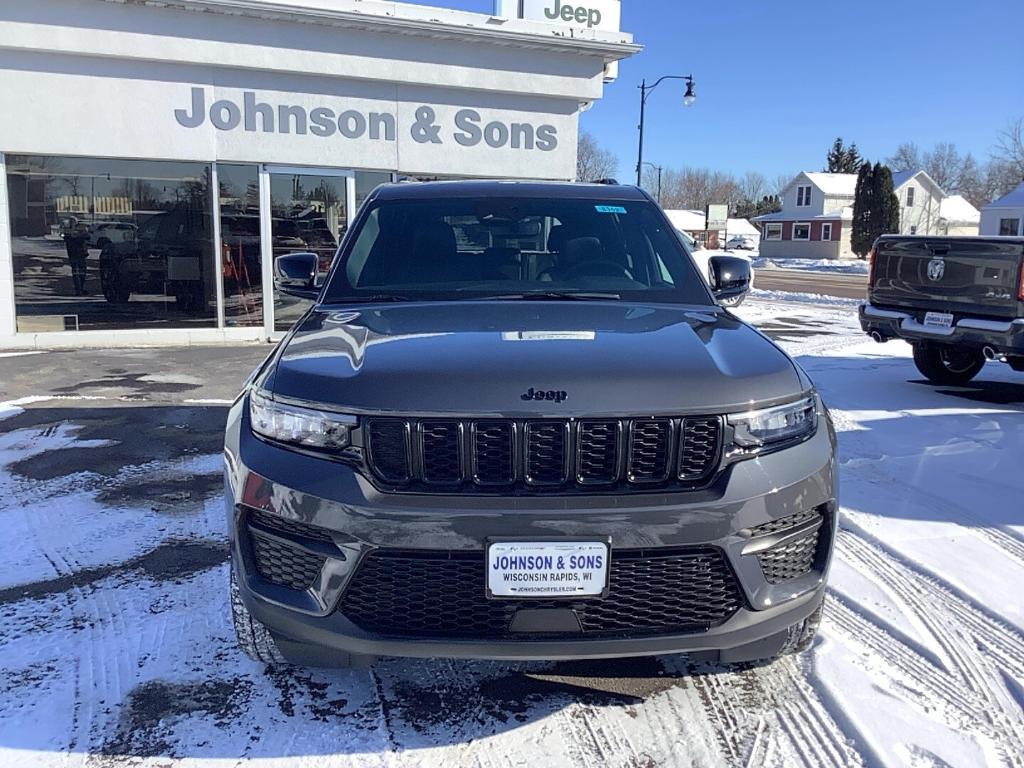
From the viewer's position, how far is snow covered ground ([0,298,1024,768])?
8.30ft

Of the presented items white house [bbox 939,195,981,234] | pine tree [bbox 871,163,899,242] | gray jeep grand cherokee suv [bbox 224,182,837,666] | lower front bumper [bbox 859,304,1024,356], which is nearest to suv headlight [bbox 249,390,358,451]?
gray jeep grand cherokee suv [bbox 224,182,837,666]

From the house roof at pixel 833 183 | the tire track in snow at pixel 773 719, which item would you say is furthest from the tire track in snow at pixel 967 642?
the house roof at pixel 833 183

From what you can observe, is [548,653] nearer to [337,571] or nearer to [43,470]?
[337,571]

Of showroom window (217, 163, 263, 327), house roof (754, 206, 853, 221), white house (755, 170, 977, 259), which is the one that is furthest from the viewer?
white house (755, 170, 977, 259)

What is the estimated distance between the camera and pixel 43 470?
539cm

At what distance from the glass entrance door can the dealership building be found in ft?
0.07

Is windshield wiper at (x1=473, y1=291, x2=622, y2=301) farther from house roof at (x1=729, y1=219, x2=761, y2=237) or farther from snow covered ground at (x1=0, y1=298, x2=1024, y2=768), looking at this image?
house roof at (x1=729, y1=219, x2=761, y2=237)

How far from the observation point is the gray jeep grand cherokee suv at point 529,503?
230cm

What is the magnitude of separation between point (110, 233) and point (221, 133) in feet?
6.68

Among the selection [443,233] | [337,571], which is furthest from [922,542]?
[337,571]

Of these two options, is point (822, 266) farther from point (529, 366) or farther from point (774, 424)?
point (529, 366)

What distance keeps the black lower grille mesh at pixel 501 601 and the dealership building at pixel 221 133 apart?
10.2 meters

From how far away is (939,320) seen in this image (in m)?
7.88

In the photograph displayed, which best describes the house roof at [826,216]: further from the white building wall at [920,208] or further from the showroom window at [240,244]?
the showroom window at [240,244]
